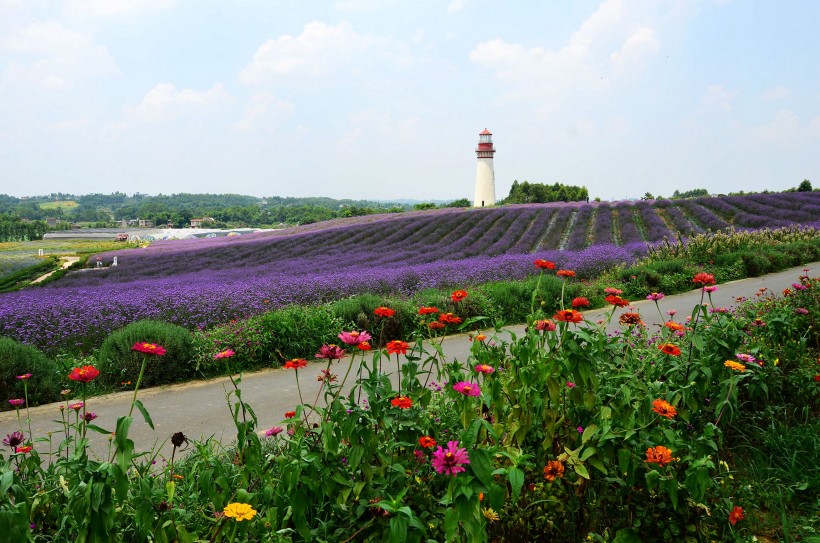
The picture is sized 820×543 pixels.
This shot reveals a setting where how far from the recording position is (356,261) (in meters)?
16.7

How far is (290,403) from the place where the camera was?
502 cm

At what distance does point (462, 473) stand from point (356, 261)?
14.8 metres

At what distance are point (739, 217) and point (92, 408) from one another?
25.0 metres

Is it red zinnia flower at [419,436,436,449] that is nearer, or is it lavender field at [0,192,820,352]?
red zinnia flower at [419,436,436,449]

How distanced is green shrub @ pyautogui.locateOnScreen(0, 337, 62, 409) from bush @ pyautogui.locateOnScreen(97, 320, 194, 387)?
1.50 ft

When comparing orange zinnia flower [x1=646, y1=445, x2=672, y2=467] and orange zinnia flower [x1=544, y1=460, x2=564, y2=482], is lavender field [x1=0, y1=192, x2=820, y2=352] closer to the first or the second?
orange zinnia flower [x1=544, y1=460, x2=564, y2=482]

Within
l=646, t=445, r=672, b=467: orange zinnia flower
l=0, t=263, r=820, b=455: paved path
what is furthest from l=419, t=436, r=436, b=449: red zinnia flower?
l=0, t=263, r=820, b=455: paved path

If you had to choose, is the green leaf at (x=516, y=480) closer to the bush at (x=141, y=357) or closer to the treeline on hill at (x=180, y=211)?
the bush at (x=141, y=357)

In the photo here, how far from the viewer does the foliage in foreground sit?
194 centimetres

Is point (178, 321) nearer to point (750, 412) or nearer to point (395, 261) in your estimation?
point (750, 412)

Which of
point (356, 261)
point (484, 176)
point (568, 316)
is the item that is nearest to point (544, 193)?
point (484, 176)

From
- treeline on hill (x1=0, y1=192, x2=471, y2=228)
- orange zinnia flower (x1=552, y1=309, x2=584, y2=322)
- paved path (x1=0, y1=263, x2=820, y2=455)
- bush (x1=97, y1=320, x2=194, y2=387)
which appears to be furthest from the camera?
treeline on hill (x1=0, y1=192, x2=471, y2=228)

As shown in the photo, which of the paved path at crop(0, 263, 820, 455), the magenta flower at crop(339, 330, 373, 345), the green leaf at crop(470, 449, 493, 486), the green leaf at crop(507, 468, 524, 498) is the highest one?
the magenta flower at crop(339, 330, 373, 345)

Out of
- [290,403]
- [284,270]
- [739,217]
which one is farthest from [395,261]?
[739,217]
